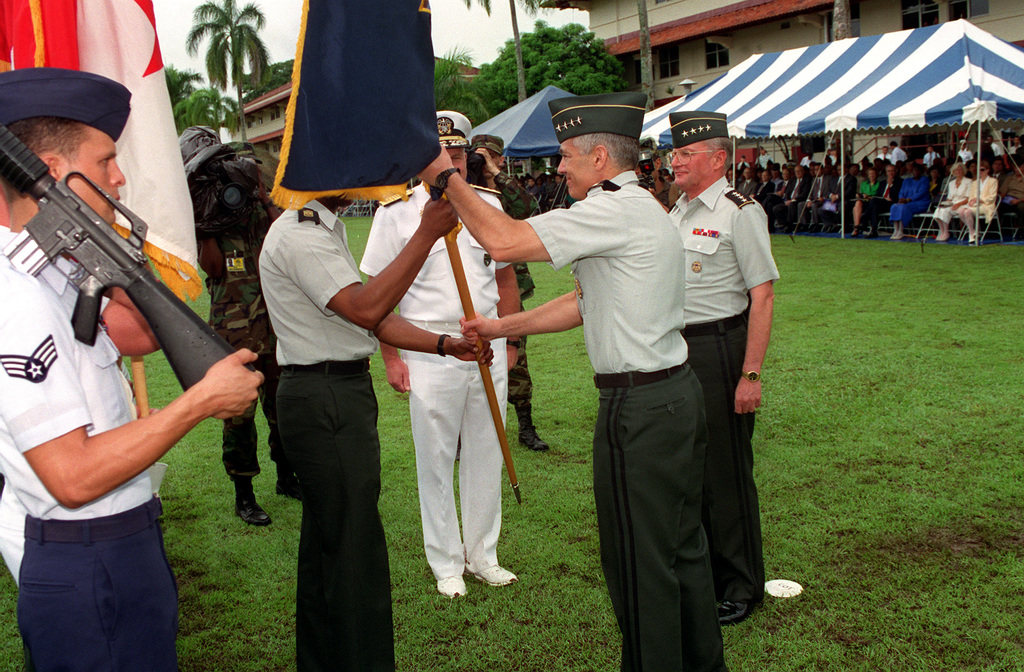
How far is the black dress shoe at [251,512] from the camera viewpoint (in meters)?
5.11

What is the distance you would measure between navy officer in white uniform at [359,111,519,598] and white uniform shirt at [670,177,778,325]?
1.09 meters

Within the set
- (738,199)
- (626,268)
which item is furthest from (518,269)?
(626,268)

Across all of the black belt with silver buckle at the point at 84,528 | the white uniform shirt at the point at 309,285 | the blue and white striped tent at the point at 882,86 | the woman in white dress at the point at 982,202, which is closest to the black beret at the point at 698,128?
the white uniform shirt at the point at 309,285

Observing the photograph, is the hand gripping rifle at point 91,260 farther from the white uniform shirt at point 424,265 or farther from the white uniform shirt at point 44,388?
the white uniform shirt at point 424,265

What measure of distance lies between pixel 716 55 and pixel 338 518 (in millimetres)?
34865

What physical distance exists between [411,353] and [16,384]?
8.49ft

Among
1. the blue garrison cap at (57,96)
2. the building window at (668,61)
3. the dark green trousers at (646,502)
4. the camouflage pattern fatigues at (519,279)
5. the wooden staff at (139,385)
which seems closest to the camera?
the blue garrison cap at (57,96)

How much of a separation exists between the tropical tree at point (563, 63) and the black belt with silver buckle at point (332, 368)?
116 feet

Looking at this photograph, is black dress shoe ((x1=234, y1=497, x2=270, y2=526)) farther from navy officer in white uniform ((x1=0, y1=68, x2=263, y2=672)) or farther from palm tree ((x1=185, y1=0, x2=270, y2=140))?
palm tree ((x1=185, y1=0, x2=270, y2=140))

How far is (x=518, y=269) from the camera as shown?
6582 millimetres

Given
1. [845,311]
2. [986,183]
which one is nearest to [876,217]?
[986,183]

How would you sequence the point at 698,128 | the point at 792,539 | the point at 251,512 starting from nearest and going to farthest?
the point at 698,128 < the point at 792,539 < the point at 251,512

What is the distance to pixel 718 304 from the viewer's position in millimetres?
3807

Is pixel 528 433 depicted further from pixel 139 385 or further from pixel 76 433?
pixel 76 433
